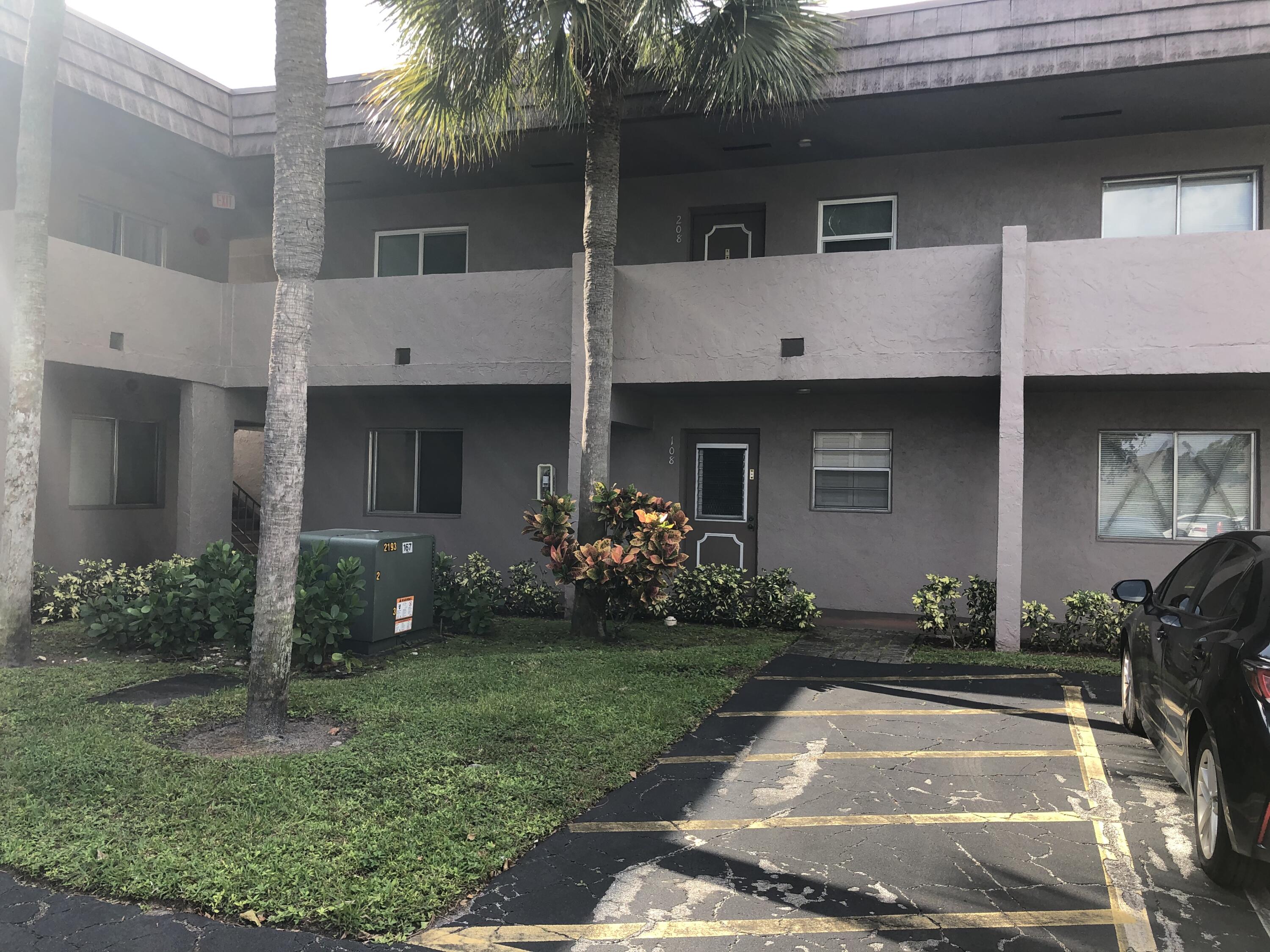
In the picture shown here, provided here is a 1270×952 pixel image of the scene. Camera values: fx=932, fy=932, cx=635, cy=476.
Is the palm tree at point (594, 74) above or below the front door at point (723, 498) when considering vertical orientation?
above

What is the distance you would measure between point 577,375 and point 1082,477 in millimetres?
6258

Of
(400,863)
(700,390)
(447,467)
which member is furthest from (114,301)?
(400,863)

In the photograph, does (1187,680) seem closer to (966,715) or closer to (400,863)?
(966,715)

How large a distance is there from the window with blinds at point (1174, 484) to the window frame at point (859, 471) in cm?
243

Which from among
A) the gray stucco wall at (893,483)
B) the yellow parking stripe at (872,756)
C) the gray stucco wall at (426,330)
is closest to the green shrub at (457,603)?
the gray stucco wall at (426,330)

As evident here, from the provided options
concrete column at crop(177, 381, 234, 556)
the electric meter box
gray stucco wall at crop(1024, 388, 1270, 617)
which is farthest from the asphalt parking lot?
concrete column at crop(177, 381, 234, 556)

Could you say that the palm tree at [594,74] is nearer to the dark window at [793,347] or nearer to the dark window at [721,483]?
the dark window at [793,347]

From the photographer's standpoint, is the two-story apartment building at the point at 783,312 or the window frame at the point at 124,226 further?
the window frame at the point at 124,226

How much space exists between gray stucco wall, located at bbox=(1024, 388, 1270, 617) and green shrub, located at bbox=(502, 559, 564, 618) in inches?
231

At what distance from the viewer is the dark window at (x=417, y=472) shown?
14.2 meters

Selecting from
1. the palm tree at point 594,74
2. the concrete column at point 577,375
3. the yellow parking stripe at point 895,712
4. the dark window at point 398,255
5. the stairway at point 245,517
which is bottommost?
the yellow parking stripe at point 895,712

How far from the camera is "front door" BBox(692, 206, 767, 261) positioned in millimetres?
12828

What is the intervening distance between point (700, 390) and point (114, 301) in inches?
289

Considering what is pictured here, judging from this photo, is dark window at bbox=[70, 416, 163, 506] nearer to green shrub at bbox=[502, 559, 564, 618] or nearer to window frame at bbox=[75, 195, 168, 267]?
window frame at bbox=[75, 195, 168, 267]
